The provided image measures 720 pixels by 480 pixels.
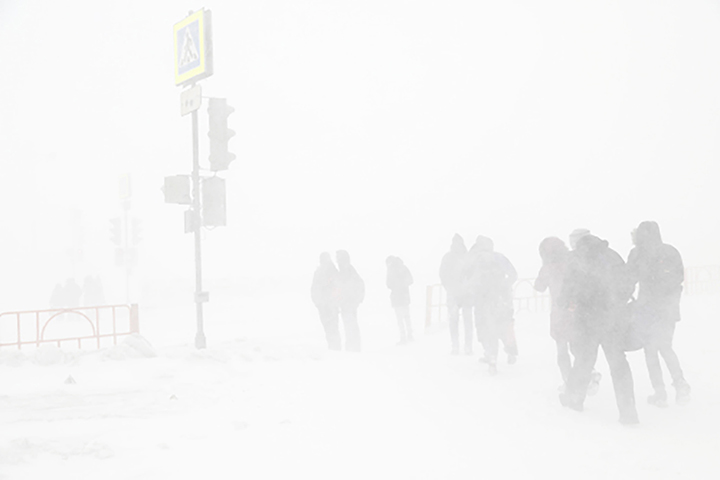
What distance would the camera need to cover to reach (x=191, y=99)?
9.03m

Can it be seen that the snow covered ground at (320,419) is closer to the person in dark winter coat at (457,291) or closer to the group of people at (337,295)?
the person in dark winter coat at (457,291)

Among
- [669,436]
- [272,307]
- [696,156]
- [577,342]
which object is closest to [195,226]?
[577,342]

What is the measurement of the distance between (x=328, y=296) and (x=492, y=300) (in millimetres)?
3698

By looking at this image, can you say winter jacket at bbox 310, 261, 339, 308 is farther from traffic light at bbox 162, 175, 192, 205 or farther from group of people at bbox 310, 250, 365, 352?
traffic light at bbox 162, 175, 192, 205

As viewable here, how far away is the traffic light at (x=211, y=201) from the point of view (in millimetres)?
9000

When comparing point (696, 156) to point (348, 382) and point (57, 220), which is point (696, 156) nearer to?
point (57, 220)

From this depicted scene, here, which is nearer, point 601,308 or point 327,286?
point 601,308

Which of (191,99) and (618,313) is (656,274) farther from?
(191,99)

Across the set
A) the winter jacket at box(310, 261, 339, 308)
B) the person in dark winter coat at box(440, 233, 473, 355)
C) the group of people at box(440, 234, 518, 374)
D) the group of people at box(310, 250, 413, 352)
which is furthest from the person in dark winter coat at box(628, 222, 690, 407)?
the winter jacket at box(310, 261, 339, 308)

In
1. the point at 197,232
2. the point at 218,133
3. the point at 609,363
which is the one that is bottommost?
the point at 609,363

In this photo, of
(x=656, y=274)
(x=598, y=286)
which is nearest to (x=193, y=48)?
(x=598, y=286)

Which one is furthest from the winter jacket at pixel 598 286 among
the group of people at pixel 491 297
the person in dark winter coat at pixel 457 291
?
the person in dark winter coat at pixel 457 291

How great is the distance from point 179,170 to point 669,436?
288 feet

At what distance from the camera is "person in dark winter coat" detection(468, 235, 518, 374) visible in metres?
8.80
